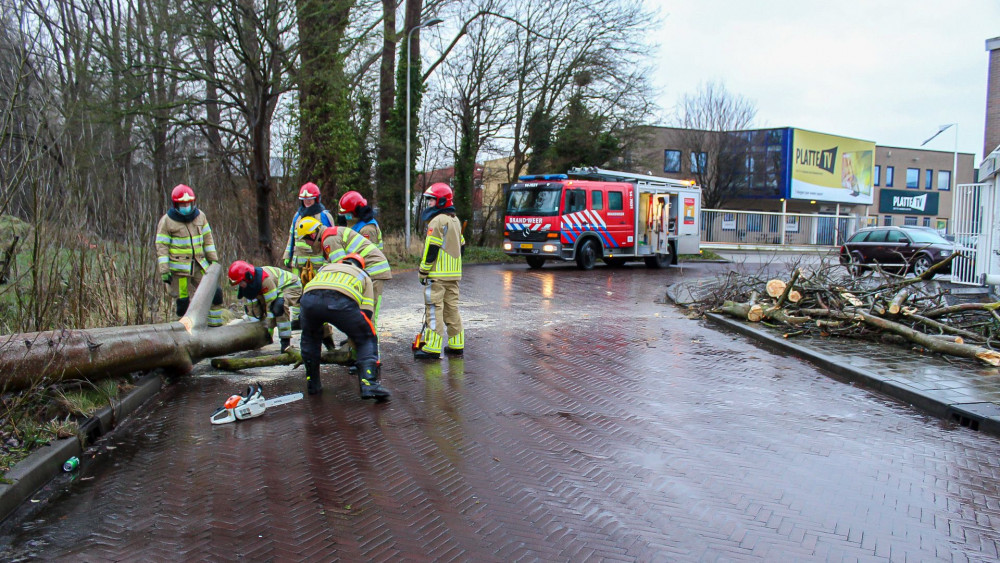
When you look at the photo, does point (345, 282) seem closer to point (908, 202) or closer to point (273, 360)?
point (273, 360)

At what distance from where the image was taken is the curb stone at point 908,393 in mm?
5230

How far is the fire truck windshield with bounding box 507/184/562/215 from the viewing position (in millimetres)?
19688

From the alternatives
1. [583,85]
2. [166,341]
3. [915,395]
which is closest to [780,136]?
[583,85]

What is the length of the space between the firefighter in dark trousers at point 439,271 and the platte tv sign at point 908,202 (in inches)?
2100

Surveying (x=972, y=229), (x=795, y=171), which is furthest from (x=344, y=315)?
(x=795, y=171)

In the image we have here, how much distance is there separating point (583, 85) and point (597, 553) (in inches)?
1083

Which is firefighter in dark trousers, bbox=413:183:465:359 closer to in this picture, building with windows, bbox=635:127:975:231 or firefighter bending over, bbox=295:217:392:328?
firefighter bending over, bbox=295:217:392:328

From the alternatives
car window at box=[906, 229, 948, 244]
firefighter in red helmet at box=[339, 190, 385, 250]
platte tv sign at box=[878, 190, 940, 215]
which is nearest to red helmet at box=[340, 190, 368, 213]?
firefighter in red helmet at box=[339, 190, 385, 250]

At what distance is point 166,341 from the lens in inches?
239

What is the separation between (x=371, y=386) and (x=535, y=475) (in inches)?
78.3

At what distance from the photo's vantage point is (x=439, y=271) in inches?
290

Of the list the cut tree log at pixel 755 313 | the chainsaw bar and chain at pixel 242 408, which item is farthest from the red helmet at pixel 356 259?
the cut tree log at pixel 755 313

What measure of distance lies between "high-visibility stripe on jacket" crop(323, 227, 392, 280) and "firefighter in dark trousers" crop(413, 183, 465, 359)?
2.13 feet

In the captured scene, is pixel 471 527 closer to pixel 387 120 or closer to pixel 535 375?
pixel 535 375
